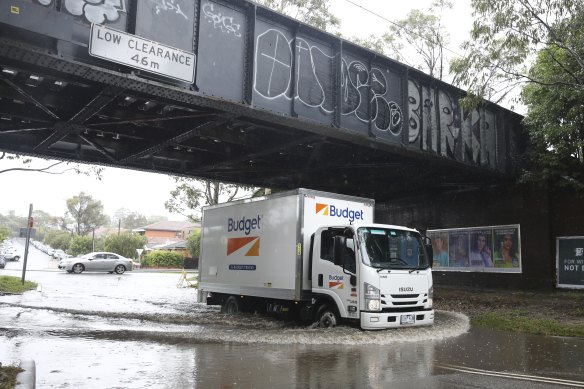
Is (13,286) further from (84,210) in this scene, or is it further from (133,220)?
(133,220)

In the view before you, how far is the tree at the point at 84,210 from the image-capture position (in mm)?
85750

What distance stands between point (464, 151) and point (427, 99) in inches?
103

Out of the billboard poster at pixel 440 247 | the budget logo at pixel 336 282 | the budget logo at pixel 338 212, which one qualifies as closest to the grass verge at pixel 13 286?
the budget logo at pixel 338 212

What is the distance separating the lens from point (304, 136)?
14.6m

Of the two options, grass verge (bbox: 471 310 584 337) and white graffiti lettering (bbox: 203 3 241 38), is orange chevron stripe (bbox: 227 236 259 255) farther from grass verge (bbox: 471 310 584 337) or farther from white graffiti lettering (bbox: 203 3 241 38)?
grass verge (bbox: 471 310 584 337)

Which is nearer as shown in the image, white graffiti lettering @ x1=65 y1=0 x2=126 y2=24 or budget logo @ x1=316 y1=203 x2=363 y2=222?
white graffiti lettering @ x1=65 y1=0 x2=126 y2=24

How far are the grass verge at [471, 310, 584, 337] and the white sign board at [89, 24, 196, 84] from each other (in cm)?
913

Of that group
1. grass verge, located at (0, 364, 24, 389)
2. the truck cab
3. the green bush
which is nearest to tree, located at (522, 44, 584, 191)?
the truck cab

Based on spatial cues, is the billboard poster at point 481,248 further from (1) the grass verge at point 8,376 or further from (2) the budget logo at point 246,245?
(1) the grass verge at point 8,376

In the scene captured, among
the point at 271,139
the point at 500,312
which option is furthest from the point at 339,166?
the point at 500,312

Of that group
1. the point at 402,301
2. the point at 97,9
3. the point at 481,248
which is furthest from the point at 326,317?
the point at 481,248

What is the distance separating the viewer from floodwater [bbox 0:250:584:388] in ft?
21.3

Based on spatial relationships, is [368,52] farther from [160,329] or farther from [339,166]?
[160,329]

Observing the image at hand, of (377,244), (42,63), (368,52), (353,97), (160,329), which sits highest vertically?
(368,52)
